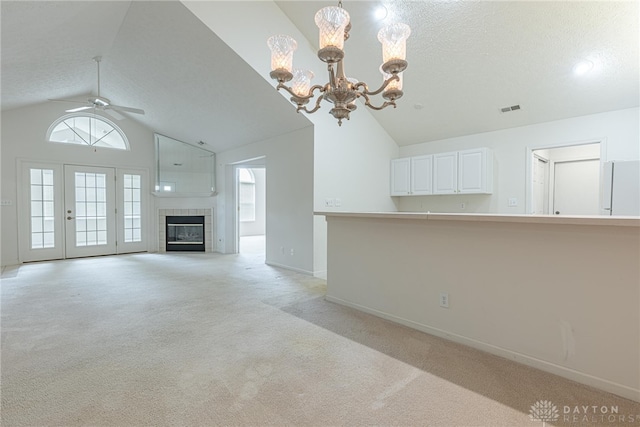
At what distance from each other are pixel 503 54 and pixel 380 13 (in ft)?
5.28

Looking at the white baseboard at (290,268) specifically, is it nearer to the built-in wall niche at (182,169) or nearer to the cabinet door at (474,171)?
the built-in wall niche at (182,169)

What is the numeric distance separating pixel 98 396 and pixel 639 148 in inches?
245

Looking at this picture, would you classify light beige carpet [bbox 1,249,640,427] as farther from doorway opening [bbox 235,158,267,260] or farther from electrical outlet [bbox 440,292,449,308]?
doorway opening [bbox 235,158,267,260]

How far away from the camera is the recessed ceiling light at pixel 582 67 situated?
11.9ft

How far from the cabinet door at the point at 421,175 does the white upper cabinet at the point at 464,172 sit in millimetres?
114

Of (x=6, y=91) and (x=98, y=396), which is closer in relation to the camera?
(x=98, y=396)

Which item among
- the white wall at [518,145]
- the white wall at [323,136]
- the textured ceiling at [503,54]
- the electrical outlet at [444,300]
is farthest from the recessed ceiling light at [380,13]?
the electrical outlet at [444,300]

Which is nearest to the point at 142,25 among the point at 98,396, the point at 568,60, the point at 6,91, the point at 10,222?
the point at 6,91

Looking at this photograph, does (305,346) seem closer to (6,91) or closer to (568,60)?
(568,60)

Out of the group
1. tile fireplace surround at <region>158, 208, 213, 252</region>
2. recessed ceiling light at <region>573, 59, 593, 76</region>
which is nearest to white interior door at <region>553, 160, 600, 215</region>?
recessed ceiling light at <region>573, 59, 593, 76</region>

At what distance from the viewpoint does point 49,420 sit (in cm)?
160

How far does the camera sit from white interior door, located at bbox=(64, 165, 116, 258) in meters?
6.49

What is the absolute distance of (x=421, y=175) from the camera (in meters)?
5.82

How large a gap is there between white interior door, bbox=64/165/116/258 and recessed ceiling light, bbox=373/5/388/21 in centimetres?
646
